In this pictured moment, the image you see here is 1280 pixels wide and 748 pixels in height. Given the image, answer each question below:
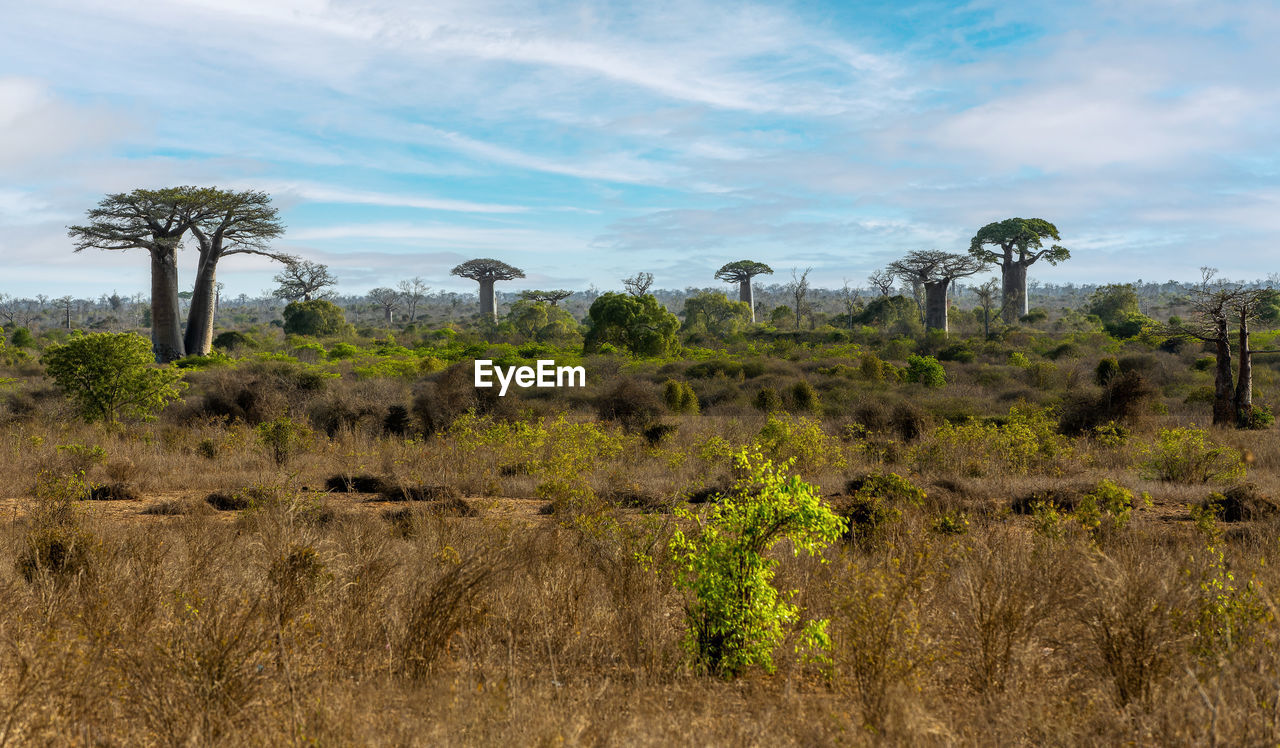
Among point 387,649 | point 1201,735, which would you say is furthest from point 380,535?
point 1201,735

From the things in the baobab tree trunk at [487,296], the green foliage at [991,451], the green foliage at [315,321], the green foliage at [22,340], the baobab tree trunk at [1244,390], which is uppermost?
the baobab tree trunk at [487,296]

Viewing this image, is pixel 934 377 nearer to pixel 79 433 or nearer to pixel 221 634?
pixel 79 433

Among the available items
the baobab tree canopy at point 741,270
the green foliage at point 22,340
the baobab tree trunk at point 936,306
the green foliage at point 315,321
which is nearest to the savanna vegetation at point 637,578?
the green foliage at point 22,340

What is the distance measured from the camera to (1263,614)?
4.05m

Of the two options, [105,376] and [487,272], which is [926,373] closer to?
[105,376]

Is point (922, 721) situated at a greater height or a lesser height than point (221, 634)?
lesser

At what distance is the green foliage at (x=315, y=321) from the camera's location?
4794 cm

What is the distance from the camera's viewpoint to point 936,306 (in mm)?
48562

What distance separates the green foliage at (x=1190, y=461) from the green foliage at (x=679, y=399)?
1067 centimetres

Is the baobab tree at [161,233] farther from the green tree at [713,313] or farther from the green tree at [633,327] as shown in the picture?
the green tree at [713,313]

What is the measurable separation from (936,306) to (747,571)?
47632 millimetres

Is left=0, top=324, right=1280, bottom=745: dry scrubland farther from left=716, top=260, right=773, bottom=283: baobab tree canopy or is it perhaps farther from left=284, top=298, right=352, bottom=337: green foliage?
left=716, top=260, right=773, bottom=283: baobab tree canopy

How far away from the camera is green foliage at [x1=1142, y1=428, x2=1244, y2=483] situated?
36.7 feet

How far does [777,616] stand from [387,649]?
2.29m
